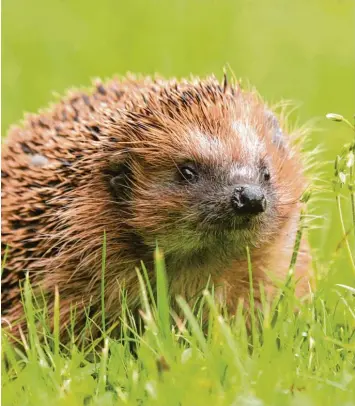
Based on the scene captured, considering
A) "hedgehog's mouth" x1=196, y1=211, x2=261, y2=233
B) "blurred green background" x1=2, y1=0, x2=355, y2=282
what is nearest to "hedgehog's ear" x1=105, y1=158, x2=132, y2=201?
"hedgehog's mouth" x1=196, y1=211, x2=261, y2=233

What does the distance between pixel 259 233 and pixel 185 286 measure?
51 cm

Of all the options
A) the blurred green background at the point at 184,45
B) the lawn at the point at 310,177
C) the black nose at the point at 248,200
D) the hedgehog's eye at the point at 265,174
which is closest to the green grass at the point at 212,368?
the lawn at the point at 310,177

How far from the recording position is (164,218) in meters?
5.43

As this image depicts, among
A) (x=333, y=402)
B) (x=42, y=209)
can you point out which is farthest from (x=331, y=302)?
(x=333, y=402)

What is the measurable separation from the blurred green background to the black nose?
16.9 feet

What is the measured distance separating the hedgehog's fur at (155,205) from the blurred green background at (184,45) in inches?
174

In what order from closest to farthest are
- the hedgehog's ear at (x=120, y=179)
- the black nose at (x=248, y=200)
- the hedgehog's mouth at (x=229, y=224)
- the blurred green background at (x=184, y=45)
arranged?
the black nose at (x=248, y=200)
the hedgehog's mouth at (x=229, y=224)
the hedgehog's ear at (x=120, y=179)
the blurred green background at (x=184, y=45)

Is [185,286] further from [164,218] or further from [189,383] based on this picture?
[189,383]

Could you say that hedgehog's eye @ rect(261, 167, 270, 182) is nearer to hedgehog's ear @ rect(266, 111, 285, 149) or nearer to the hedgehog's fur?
the hedgehog's fur

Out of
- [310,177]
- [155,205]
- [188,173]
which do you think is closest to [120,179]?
[155,205]

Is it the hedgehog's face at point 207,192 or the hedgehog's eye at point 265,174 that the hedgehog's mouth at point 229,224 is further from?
the hedgehog's eye at point 265,174

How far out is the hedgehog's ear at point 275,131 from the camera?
19.1 feet

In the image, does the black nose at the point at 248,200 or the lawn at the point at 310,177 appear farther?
the black nose at the point at 248,200

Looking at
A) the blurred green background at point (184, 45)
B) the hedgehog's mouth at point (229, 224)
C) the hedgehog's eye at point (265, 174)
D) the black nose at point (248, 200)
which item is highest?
the blurred green background at point (184, 45)
